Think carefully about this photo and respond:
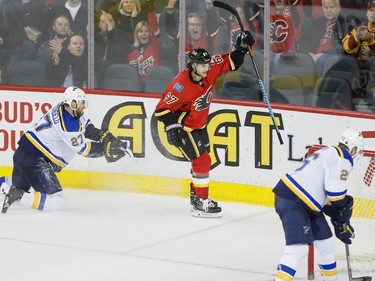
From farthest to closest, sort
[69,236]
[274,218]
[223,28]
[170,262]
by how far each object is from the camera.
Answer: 1. [223,28]
2. [274,218]
3. [69,236]
4. [170,262]

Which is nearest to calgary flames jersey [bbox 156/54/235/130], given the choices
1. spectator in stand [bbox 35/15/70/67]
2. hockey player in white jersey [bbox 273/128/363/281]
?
spectator in stand [bbox 35/15/70/67]

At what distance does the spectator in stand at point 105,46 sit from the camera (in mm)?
9688

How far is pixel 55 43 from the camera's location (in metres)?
9.86

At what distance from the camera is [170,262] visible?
24.0 feet

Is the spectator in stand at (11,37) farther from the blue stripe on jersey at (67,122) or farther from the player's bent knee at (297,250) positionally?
the player's bent knee at (297,250)

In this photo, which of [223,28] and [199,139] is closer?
[199,139]

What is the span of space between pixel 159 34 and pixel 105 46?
512 millimetres

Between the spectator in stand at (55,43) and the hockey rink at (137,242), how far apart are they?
1.21 metres

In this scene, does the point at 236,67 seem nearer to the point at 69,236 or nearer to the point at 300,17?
the point at 300,17

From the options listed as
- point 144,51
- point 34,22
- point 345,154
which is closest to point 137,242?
point 345,154

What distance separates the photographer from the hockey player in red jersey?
8469 millimetres

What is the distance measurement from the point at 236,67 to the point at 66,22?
1.79 m

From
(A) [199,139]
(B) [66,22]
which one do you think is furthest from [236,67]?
(B) [66,22]

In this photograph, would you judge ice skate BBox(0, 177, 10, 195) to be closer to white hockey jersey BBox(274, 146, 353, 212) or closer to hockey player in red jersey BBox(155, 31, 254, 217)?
hockey player in red jersey BBox(155, 31, 254, 217)
